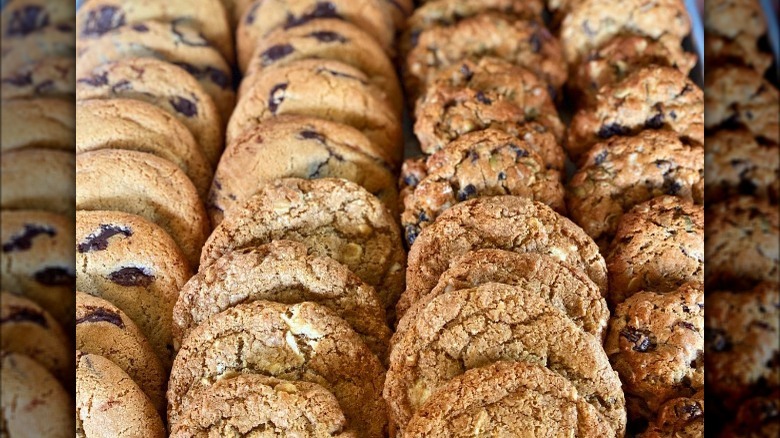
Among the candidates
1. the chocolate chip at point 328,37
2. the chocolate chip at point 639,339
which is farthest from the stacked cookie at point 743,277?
the chocolate chip at point 328,37

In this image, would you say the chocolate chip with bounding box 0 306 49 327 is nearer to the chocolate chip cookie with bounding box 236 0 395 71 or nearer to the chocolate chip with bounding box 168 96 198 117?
the chocolate chip with bounding box 168 96 198 117

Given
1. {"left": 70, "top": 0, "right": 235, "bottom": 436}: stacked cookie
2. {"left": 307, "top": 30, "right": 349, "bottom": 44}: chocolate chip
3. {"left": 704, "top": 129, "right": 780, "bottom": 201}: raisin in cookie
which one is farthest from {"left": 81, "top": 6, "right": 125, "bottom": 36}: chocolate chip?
{"left": 704, "top": 129, "right": 780, "bottom": 201}: raisin in cookie

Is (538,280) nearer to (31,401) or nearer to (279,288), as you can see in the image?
(279,288)

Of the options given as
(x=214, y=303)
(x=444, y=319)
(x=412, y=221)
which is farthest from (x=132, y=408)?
(x=412, y=221)

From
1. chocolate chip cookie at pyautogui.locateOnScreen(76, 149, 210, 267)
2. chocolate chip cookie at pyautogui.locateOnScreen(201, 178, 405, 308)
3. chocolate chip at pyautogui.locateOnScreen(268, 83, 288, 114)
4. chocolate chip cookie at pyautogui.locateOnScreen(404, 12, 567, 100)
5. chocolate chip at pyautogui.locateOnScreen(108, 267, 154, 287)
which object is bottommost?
chocolate chip at pyautogui.locateOnScreen(108, 267, 154, 287)

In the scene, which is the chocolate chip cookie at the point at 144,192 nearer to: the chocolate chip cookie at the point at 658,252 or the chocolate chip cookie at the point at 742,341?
the chocolate chip cookie at the point at 658,252
